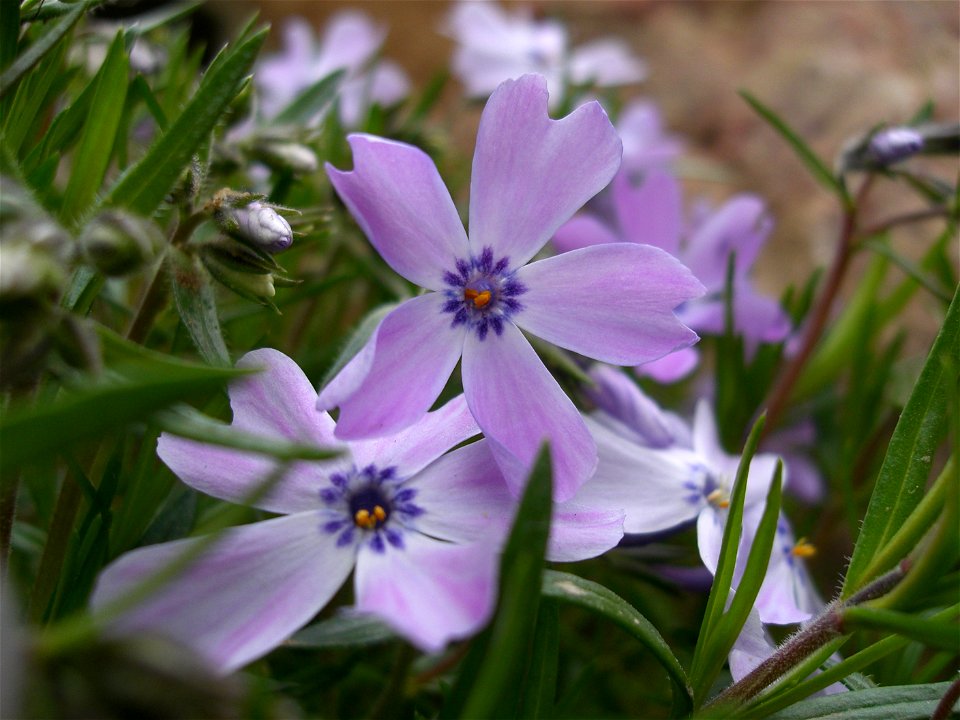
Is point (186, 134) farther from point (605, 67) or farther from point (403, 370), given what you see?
point (605, 67)

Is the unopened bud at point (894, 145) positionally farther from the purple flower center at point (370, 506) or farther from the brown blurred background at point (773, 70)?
the purple flower center at point (370, 506)

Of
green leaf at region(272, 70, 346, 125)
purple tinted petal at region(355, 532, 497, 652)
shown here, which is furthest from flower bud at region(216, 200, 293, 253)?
green leaf at region(272, 70, 346, 125)

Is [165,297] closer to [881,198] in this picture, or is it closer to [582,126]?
[582,126]

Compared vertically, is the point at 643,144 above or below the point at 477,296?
above

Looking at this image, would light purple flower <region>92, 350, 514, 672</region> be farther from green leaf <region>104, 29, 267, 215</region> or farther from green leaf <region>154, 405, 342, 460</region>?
green leaf <region>104, 29, 267, 215</region>

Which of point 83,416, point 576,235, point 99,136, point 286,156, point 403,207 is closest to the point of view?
point 83,416

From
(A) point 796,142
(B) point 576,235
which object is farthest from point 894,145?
(B) point 576,235

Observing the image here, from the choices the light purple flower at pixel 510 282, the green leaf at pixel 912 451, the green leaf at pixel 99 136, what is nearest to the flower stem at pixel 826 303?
the green leaf at pixel 912 451
